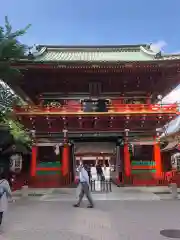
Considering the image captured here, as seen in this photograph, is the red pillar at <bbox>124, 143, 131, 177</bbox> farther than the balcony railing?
Yes

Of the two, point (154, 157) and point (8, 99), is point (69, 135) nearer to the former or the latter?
point (154, 157)

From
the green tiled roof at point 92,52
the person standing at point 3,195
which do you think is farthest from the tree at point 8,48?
the green tiled roof at point 92,52

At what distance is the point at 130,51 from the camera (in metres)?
28.2

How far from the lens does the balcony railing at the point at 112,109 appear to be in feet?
63.7

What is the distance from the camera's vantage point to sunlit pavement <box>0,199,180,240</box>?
7.12 meters

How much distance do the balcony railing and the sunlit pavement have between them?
26.6ft

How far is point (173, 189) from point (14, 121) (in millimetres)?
11183

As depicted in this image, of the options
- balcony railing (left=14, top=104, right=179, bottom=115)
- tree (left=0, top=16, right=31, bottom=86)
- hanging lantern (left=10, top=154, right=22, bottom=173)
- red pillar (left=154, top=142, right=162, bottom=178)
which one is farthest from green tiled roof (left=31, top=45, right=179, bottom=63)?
tree (left=0, top=16, right=31, bottom=86)

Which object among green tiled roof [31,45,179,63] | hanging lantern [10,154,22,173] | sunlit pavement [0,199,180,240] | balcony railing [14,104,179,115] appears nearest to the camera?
sunlit pavement [0,199,180,240]

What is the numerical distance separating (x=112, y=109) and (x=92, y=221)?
1187 centimetres

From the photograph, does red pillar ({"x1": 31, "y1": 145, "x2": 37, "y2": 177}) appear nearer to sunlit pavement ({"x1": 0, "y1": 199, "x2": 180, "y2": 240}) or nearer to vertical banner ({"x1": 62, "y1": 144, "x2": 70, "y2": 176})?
vertical banner ({"x1": 62, "y1": 144, "x2": 70, "y2": 176})

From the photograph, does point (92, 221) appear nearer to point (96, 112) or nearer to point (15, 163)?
point (96, 112)

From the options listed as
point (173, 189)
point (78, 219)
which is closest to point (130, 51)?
point (173, 189)

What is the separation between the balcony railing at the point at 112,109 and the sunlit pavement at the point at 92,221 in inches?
319
